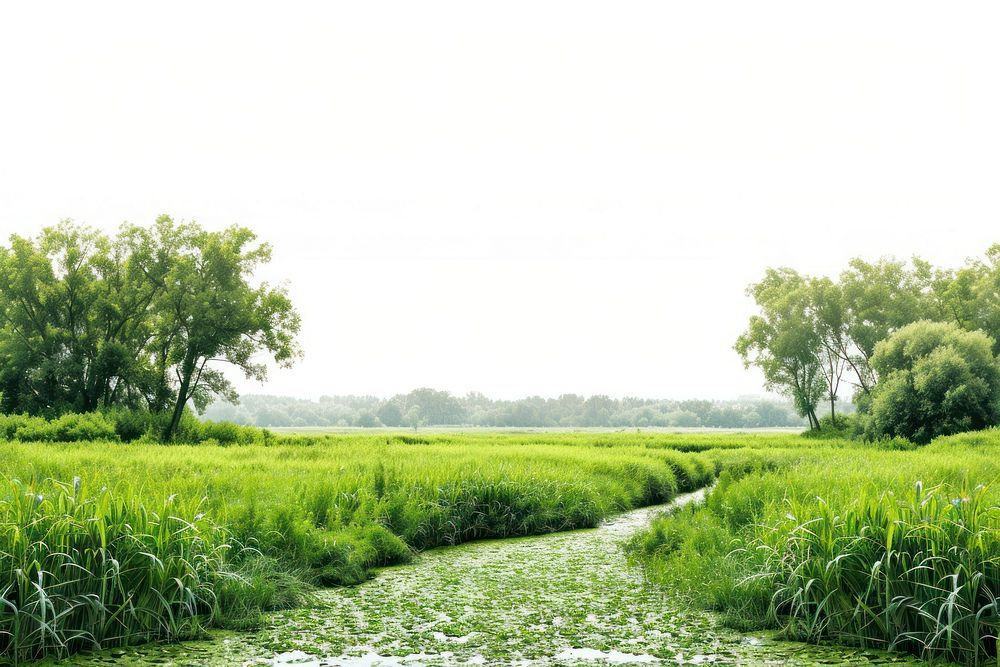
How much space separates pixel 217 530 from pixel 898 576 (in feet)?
21.1

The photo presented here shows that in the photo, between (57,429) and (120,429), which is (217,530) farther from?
(120,429)

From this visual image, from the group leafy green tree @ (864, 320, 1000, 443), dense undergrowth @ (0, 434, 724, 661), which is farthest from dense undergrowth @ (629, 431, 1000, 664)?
leafy green tree @ (864, 320, 1000, 443)

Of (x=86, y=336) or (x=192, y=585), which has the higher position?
(x=86, y=336)

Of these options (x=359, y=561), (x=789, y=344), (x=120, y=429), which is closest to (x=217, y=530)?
(x=359, y=561)

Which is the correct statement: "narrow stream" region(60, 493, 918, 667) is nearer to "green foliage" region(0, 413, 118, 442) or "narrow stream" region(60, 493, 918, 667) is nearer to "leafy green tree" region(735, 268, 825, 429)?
"green foliage" region(0, 413, 118, 442)

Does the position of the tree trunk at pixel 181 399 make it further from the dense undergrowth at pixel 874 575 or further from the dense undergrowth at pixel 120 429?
the dense undergrowth at pixel 874 575

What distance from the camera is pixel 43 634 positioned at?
Answer: 5039 millimetres

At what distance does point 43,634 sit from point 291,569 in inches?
116

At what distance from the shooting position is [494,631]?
6035 millimetres

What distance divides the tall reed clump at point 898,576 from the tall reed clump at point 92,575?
5.42 meters

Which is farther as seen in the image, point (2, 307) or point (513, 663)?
point (2, 307)

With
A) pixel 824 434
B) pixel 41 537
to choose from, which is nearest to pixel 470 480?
pixel 41 537

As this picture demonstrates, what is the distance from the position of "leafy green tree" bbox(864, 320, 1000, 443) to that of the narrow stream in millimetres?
29593

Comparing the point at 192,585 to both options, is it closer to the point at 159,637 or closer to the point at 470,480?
the point at 159,637
